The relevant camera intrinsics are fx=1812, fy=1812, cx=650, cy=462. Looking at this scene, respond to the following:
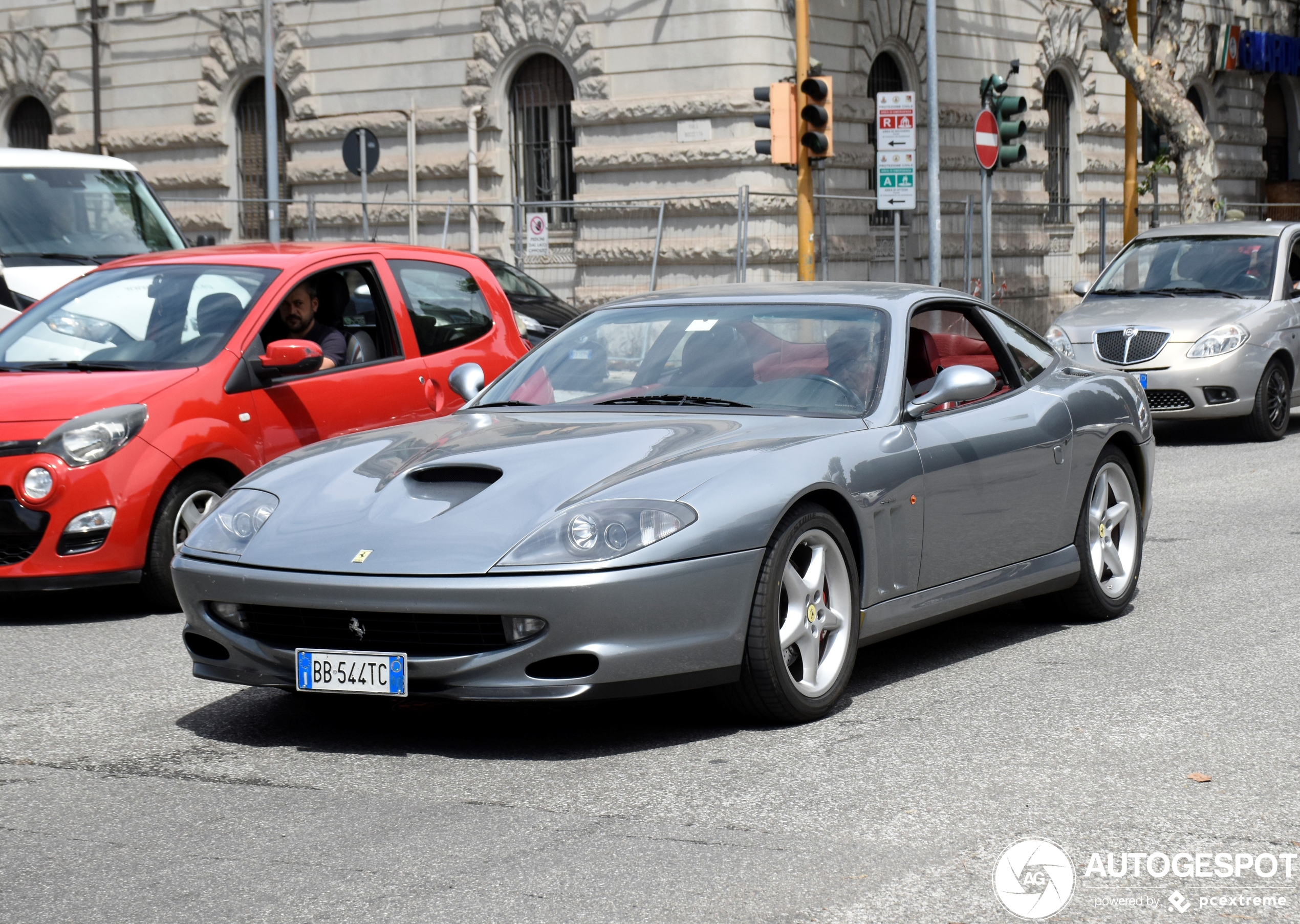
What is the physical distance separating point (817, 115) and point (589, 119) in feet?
26.3

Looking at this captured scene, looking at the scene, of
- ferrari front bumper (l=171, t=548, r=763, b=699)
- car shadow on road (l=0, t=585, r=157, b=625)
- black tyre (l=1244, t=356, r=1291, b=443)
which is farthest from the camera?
black tyre (l=1244, t=356, r=1291, b=443)

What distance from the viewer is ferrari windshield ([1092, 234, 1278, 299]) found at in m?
15.1

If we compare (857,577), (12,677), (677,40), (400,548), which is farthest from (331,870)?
(677,40)

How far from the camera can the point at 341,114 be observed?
27469 mm

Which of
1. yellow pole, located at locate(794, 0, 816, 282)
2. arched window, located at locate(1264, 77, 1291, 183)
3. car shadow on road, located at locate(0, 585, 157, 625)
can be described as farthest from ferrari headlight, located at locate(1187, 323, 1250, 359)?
arched window, located at locate(1264, 77, 1291, 183)

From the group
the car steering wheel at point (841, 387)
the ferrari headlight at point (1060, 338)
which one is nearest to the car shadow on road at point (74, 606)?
the car steering wheel at point (841, 387)

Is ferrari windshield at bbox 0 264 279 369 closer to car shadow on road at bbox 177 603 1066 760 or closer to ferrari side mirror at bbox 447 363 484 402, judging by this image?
ferrari side mirror at bbox 447 363 484 402

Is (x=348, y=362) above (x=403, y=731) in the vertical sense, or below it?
above

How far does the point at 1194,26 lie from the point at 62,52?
2150 centimetres

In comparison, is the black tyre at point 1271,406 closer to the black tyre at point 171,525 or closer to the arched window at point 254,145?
the black tyre at point 171,525

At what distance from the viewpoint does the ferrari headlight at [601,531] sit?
5105mm

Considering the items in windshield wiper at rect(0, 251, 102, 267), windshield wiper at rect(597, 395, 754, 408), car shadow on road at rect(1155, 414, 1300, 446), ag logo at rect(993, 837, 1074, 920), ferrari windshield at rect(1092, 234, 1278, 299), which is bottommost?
ag logo at rect(993, 837, 1074, 920)

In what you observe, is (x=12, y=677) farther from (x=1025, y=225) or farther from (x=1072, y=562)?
(x=1025, y=225)

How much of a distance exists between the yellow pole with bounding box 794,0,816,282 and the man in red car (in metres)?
9.51
